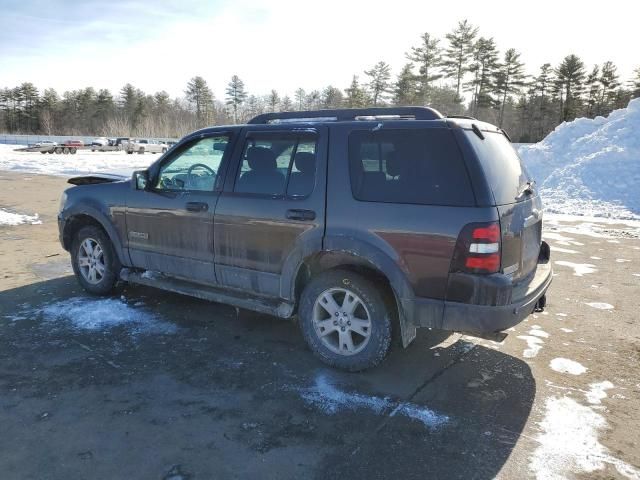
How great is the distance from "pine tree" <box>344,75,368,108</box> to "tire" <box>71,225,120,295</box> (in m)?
57.9

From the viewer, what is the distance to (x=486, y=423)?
10.4 ft

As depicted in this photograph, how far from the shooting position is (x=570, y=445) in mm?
2936

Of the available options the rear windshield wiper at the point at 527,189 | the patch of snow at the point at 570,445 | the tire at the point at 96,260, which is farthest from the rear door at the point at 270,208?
the patch of snow at the point at 570,445

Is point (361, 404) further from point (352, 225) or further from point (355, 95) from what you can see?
point (355, 95)

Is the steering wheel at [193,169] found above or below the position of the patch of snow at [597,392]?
above

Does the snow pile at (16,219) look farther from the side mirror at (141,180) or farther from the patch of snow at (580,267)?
the patch of snow at (580,267)

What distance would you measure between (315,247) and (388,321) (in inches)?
32.0

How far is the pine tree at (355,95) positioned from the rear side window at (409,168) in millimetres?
59115

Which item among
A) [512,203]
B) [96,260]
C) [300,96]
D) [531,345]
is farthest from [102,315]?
[300,96]

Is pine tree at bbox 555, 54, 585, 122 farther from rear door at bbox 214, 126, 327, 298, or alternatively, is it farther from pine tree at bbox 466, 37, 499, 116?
rear door at bbox 214, 126, 327, 298

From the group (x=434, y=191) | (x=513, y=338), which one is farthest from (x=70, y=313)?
(x=513, y=338)

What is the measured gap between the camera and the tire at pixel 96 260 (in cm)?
540

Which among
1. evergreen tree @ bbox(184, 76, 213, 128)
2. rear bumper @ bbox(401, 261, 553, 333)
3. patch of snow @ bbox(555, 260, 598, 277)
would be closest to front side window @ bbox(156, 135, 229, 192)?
rear bumper @ bbox(401, 261, 553, 333)

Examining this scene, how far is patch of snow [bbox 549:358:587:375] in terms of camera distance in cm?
392
